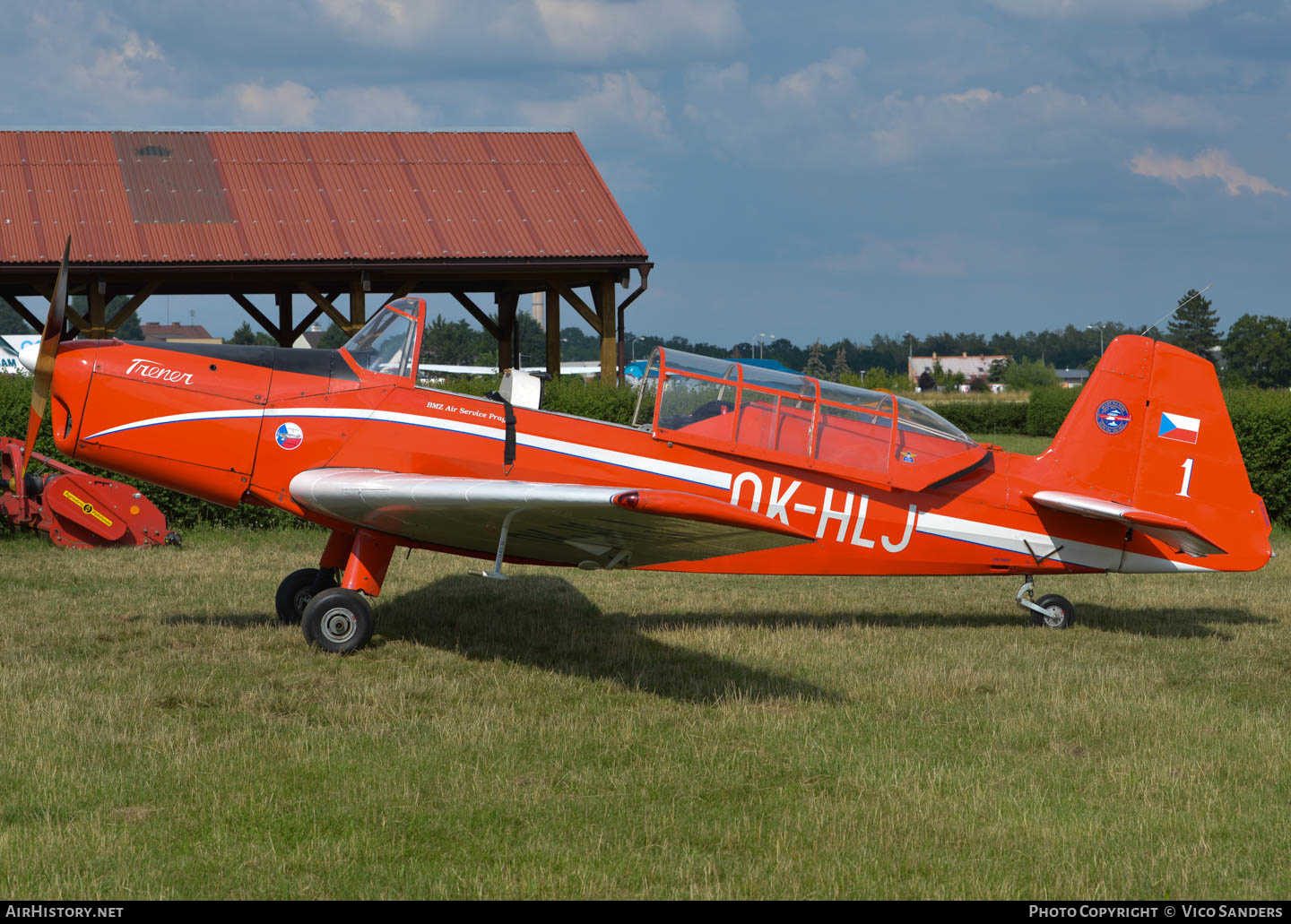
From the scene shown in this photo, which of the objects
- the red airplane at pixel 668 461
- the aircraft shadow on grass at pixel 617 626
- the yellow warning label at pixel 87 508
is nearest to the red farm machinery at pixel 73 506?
the yellow warning label at pixel 87 508

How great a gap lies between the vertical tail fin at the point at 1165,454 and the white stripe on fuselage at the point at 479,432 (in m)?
2.92

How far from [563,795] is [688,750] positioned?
0.90m

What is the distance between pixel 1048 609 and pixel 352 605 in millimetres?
5536

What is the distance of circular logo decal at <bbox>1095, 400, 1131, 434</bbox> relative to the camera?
8945 millimetres

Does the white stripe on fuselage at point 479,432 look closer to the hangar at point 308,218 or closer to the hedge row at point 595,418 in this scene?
the hedge row at point 595,418

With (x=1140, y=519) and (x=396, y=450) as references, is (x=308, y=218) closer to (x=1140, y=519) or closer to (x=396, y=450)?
(x=396, y=450)

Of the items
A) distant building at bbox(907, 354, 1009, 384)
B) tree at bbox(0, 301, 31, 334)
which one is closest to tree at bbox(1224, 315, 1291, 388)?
distant building at bbox(907, 354, 1009, 384)

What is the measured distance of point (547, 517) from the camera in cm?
612

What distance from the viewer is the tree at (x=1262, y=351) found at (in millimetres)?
81812

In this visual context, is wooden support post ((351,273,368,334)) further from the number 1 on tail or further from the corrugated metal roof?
the number 1 on tail

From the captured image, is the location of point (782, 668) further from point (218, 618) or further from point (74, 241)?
point (74, 241)

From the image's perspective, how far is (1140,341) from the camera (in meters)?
9.18

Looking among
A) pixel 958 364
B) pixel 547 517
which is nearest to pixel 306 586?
pixel 547 517
